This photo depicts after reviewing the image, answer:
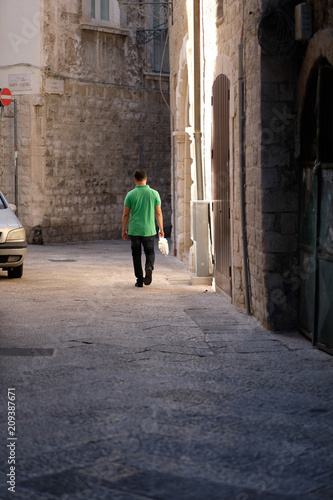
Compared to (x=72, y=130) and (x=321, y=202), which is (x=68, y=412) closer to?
(x=321, y=202)

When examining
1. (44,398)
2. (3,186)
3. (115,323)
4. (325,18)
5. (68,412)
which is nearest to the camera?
(68,412)

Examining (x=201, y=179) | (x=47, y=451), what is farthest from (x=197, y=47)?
(x=47, y=451)

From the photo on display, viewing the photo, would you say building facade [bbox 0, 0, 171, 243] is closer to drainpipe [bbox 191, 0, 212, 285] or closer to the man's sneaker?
drainpipe [bbox 191, 0, 212, 285]

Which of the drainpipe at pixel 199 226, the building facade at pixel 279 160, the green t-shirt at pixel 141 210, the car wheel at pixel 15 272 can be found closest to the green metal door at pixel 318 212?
the building facade at pixel 279 160

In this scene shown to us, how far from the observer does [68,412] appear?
210 inches

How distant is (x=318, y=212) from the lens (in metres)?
7.73

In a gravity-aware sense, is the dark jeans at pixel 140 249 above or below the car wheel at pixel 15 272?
above

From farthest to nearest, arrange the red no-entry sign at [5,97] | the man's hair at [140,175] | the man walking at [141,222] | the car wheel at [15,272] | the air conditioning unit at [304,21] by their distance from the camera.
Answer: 1. the red no-entry sign at [5,97]
2. the car wheel at [15,272]
3. the man's hair at [140,175]
4. the man walking at [141,222]
5. the air conditioning unit at [304,21]

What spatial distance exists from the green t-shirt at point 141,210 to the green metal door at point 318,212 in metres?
4.41

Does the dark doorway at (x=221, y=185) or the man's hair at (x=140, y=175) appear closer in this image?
the dark doorway at (x=221, y=185)

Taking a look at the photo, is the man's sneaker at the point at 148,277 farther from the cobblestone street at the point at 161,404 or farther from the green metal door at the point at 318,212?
the green metal door at the point at 318,212

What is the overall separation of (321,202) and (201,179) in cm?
538

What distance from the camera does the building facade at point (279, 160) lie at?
7.64 meters

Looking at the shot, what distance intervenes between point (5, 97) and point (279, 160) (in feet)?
44.7
